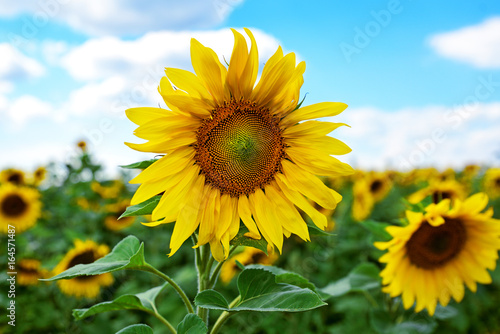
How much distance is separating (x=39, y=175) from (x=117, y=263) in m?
7.71

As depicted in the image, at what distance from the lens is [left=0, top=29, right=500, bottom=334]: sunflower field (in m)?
1.44

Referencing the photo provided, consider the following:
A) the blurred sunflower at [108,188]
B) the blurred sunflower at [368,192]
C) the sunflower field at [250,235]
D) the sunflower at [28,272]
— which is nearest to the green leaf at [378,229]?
the sunflower field at [250,235]

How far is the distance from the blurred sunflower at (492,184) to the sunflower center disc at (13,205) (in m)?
7.82

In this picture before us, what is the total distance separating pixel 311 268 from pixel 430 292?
1.94 metres

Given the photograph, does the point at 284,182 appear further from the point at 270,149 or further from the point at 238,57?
the point at 238,57

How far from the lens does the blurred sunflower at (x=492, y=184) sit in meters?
7.25

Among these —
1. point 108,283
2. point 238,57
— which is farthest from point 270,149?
point 108,283

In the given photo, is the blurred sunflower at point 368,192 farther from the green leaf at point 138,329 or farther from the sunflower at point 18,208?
the sunflower at point 18,208

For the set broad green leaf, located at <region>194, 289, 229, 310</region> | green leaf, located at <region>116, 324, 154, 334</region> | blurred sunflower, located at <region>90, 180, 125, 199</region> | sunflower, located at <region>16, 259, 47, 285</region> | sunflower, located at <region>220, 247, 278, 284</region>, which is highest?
broad green leaf, located at <region>194, 289, 229, 310</region>

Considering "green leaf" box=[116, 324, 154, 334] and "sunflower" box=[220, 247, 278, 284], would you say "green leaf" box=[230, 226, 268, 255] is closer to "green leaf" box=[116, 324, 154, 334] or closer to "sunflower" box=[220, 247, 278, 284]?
"green leaf" box=[116, 324, 154, 334]

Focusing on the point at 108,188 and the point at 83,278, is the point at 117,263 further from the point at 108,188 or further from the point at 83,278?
the point at 108,188

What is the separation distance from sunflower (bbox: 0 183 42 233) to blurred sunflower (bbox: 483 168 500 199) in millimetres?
7646

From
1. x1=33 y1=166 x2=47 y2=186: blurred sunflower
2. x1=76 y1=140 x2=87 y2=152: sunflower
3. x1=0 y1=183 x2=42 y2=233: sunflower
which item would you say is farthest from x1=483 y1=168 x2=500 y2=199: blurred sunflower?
x1=33 y1=166 x2=47 y2=186: blurred sunflower

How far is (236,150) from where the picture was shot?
161 centimetres
